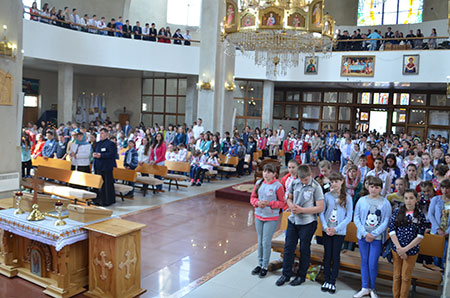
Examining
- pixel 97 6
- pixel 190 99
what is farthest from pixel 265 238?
pixel 97 6

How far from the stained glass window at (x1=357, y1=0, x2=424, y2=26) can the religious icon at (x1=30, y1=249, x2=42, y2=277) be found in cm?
A: 2626

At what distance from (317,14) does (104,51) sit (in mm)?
12719

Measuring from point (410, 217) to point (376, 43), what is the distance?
708 inches

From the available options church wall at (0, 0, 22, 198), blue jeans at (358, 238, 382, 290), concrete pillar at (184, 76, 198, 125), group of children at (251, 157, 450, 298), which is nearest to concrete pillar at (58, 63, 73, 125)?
concrete pillar at (184, 76, 198, 125)

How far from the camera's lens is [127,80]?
→ 28.2m

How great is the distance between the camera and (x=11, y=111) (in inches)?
325

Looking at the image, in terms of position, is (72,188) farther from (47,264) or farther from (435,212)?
(435,212)

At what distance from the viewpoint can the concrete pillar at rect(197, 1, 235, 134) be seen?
1803 cm

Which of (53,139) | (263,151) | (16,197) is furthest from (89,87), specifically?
(16,197)

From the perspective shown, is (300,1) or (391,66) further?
(391,66)

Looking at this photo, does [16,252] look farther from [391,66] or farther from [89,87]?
[89,87]

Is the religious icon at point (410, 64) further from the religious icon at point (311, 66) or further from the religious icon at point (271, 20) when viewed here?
the religious icon at point (271, 20)

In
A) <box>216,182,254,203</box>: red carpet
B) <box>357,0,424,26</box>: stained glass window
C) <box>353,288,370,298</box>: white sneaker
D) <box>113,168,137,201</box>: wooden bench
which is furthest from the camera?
<box>357,0,424,26</box>: stained glass window

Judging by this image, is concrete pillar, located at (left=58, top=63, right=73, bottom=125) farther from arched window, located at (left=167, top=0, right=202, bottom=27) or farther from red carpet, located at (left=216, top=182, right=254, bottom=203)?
red carpet, located at (left=216, top=182, right=254, bottom=203)
